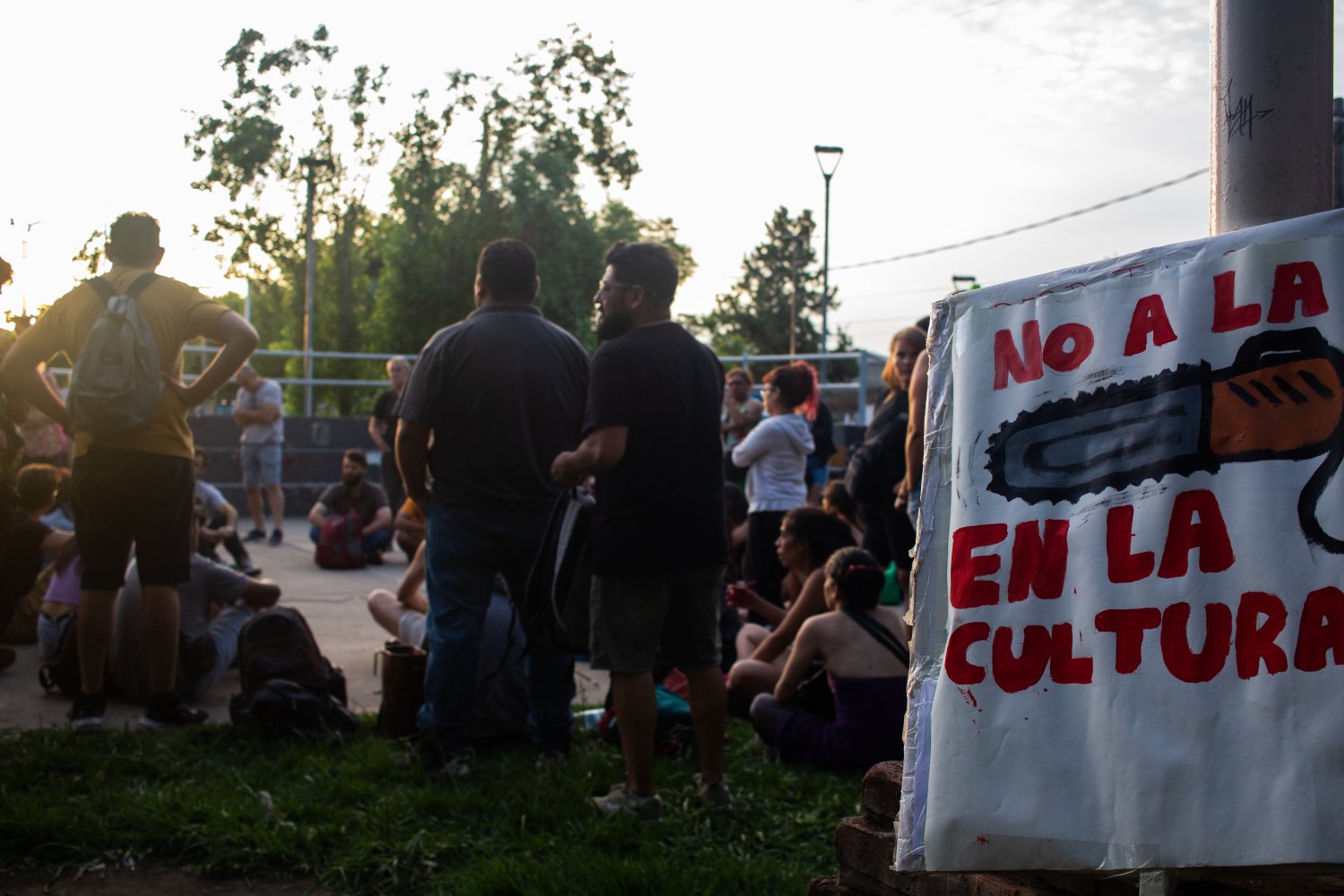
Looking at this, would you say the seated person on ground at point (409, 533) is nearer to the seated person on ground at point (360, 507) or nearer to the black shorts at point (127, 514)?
the seated person on ground at point (360, 507)

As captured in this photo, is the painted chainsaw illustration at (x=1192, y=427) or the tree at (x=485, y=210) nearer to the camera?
the painted chainsaw illustration at (x=1192, y=427)

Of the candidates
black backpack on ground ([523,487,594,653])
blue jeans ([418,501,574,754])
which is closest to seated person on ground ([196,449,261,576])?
blue jeans ([418,501,574,754])

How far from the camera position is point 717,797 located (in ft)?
13.2

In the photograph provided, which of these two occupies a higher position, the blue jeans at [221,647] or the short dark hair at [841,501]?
the short dark hair at [841,501]

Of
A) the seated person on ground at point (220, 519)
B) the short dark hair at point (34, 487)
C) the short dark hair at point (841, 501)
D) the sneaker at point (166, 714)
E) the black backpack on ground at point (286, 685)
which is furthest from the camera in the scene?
the seated person on ground at point (220, 519)

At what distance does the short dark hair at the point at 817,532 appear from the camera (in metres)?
5.52

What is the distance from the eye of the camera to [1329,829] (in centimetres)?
152

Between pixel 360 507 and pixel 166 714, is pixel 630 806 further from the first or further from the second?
pixel 360 507

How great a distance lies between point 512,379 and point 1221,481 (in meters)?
3.06

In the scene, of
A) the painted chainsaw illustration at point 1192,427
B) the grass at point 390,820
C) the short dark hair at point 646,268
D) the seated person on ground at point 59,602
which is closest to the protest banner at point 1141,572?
the painted chainsaw illustration at point 1192,427

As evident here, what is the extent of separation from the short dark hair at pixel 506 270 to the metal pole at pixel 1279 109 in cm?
296

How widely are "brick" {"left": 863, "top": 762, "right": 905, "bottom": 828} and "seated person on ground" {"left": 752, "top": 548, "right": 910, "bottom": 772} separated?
2055 millimetres

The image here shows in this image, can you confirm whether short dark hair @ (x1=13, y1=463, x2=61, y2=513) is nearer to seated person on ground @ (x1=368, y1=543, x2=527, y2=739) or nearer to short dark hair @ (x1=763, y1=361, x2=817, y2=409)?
seated person on ground @ (x1=368, y1=543, x2=527, y2=739)

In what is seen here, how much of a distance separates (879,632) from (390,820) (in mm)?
1787
